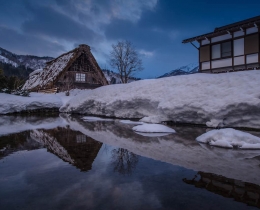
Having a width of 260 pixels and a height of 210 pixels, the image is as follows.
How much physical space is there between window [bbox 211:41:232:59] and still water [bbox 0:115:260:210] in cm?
1224

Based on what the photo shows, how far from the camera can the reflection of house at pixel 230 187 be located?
2303 millimetres

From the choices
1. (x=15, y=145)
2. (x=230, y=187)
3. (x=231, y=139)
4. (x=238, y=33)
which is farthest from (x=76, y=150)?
(x=238, y=33)

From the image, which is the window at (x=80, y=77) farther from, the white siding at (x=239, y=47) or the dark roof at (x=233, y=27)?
the white siding at (x=239, y=47)

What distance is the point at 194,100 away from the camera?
8.31 meters

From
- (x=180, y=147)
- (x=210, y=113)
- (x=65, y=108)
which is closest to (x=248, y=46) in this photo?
(x=210, y=113)

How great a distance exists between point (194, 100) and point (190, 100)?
174mm

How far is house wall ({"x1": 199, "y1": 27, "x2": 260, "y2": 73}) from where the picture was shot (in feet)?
42.8

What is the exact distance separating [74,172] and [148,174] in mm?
1245

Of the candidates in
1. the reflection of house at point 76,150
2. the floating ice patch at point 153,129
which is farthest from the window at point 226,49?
the reflection of house at point 76,150

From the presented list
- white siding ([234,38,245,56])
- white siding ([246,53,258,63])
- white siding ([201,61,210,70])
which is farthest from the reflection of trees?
white siding ([201,61,210,70])

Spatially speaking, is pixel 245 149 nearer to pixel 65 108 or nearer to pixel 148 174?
pixel 148 174

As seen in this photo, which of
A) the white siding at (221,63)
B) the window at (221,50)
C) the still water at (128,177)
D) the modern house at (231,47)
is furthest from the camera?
the window at (221,50)

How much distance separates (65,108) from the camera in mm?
16969

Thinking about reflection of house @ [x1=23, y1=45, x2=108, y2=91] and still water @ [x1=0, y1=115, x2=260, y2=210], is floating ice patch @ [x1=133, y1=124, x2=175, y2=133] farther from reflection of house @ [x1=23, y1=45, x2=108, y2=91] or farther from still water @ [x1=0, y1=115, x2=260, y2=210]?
reflection of house @ [x1=23, y1=45, x2=108, y2=91]
